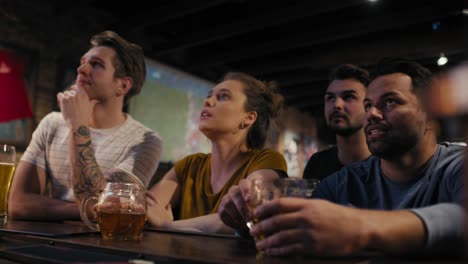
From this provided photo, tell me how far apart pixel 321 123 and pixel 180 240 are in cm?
999

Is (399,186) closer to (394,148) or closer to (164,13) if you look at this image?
(394,148)

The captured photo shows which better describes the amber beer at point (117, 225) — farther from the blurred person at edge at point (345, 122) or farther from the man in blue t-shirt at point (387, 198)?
the blurred person at edge at point (345, 122)

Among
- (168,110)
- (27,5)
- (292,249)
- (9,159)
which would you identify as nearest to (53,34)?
(27,5)

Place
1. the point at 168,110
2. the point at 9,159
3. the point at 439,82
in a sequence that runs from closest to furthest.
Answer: the point at 439,82 < the point at 9,159 < the point at 168,110

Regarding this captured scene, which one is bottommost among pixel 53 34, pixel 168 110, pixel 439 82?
pixel 439 82

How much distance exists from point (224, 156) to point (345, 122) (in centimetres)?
124

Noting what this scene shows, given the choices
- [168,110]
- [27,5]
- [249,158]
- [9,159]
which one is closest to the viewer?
[9,159]

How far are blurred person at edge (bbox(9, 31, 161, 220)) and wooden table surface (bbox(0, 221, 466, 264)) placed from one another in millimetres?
684

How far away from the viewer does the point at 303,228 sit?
71 cm

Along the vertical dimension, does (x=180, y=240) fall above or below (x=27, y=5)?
below

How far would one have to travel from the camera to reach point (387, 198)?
4.55 feet

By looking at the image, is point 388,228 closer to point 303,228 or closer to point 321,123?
point 303,228

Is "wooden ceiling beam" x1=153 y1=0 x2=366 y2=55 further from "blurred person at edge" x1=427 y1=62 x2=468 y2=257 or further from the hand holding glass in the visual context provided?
"blurred person at edge" x1=427 y1=62 x2=468 y2=257

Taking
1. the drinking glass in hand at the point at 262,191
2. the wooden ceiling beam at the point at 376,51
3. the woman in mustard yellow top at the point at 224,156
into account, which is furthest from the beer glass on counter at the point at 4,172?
the wooden ceiling beam at the point at 376,51
